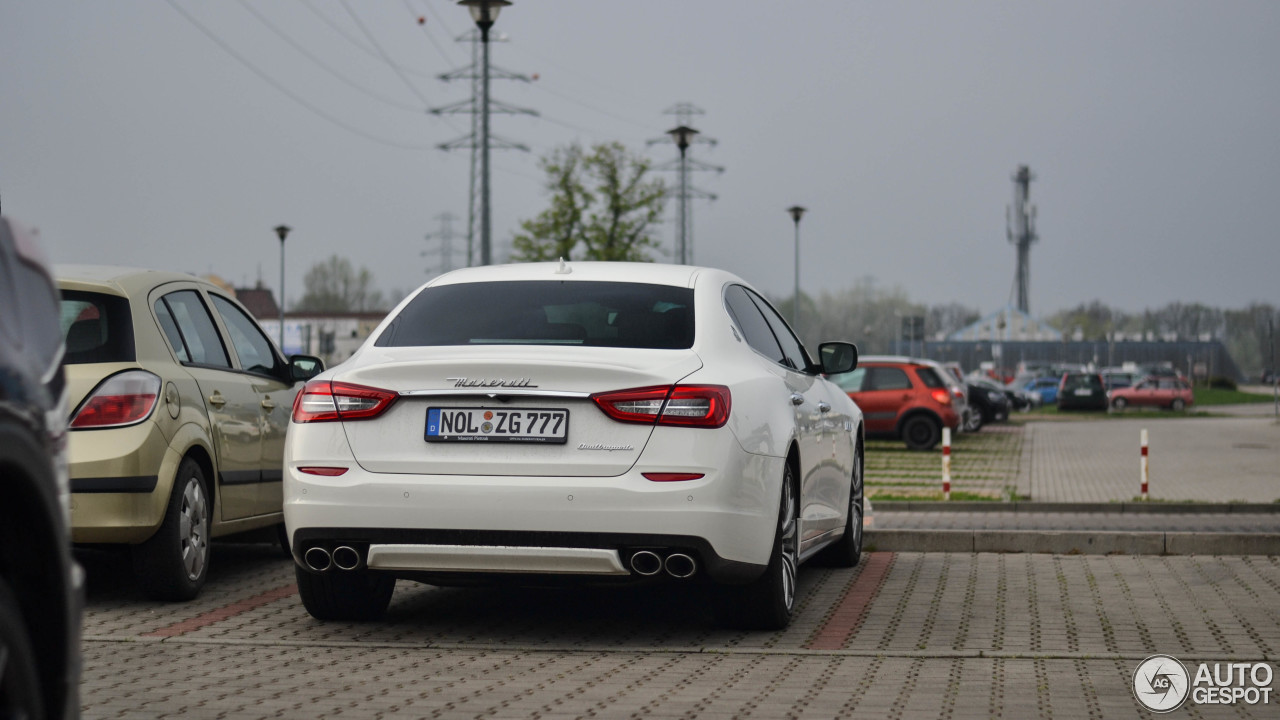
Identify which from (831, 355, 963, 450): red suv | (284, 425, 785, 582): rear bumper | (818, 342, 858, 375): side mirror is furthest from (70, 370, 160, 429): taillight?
(831, 355, 963, 450): red suv

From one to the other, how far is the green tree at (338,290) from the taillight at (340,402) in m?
126

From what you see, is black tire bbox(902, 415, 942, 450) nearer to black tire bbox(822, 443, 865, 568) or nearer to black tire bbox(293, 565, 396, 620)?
black tire bbox(822, 443, 865, 568)

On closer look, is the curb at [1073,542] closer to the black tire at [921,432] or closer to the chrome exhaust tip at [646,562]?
the chrome exhaust tip at [646,562]

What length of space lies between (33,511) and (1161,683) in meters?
4.17

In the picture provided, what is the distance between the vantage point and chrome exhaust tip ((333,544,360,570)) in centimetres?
633

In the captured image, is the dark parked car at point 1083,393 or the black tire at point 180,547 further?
the dark parked car at point 1083,393

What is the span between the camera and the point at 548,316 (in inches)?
271

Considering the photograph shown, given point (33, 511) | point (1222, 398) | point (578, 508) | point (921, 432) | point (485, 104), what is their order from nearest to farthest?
1. point (33, 511)
2. point (578, 508)
3. point (485, 104)
4. point (921, 432)
5. point (1222, 398)

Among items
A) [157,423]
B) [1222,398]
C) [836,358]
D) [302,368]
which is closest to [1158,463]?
[836,358]

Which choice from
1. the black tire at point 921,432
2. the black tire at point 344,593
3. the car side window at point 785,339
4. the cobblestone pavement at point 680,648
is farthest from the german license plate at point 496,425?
the black tire at point 921,432

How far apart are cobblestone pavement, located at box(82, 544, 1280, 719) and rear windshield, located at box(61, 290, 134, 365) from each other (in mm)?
1216

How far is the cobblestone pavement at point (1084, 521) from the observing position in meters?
12.9

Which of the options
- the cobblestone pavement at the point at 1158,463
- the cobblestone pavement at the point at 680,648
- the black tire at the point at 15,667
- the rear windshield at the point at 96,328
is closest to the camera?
the black tire at the point at 15,667

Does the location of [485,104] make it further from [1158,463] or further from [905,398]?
[1158,463]
